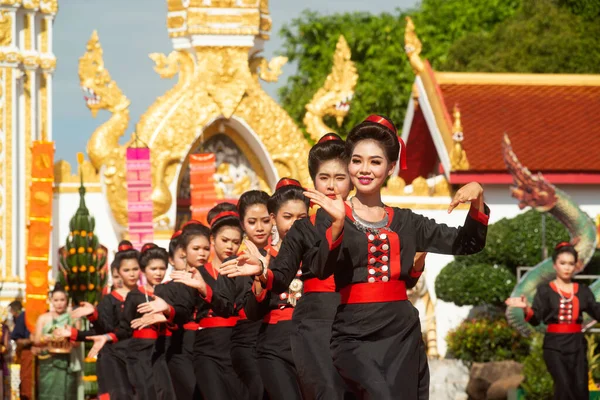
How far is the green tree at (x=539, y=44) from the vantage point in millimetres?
39656

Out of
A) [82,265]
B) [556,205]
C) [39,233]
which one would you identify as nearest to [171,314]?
[39,233]

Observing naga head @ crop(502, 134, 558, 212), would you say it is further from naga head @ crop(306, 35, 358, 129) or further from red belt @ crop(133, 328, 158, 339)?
red belt @ crop(133, 328, 158, 339)

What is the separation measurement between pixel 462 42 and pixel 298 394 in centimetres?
3277

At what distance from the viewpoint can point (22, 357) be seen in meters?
19.9

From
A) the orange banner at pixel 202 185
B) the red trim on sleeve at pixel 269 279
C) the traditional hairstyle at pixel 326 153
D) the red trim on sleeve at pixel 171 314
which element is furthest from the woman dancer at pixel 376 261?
the orange banner at pixel 202 185

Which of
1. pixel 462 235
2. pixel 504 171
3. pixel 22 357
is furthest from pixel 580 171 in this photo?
pixel 462 235

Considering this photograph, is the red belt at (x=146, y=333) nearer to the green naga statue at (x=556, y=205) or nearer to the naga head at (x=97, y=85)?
the green naga statue at (x=556, y=205)

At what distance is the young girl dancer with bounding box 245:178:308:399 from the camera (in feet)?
35.1

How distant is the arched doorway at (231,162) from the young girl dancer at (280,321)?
54.6 ft

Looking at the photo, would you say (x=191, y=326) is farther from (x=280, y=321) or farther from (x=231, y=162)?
(x=231, y=162)

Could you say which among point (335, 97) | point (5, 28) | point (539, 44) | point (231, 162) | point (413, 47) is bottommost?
point (231, 162)

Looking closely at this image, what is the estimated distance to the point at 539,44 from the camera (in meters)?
39.8

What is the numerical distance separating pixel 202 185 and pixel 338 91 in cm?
442

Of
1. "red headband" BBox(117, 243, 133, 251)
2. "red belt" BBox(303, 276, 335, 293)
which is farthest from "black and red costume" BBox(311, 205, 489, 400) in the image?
"red headband" BBox(117, 243, 133, 251)
